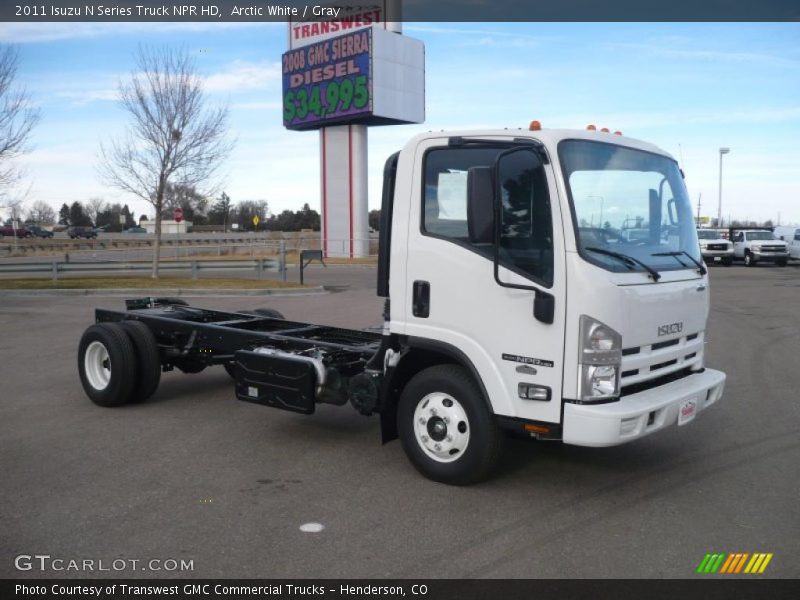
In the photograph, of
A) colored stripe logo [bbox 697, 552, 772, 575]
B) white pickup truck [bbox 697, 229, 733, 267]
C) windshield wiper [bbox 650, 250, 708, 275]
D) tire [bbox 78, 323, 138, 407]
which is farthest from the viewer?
white pickup truck [bbox 697, 229, 733, 267]

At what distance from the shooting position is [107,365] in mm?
8055

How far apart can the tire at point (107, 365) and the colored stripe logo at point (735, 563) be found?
566 centimetres

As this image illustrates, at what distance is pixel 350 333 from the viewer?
7738 mm

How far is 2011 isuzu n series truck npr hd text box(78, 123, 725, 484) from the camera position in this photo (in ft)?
15.8

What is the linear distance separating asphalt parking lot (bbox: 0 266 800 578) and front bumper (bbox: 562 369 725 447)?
57 cm

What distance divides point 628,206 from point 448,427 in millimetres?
2030

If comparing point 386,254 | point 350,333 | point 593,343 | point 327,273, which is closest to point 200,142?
point 327,273

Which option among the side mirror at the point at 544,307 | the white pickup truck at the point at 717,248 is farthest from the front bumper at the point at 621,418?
the white pickup truck at the point at 717,248

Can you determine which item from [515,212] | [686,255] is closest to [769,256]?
[686,255]

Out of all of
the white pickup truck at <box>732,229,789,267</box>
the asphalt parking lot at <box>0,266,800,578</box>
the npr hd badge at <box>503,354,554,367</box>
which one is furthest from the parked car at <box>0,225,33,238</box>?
the npr hd badge at <box>503,354,554,367</box>

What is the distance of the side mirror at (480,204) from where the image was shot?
15.8ft

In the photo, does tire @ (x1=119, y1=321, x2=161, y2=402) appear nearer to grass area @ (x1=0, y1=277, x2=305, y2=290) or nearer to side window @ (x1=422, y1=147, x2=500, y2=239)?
side window @ (x1=422, y1=147, x2=500, y2=239)

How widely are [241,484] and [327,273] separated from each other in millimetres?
25070
